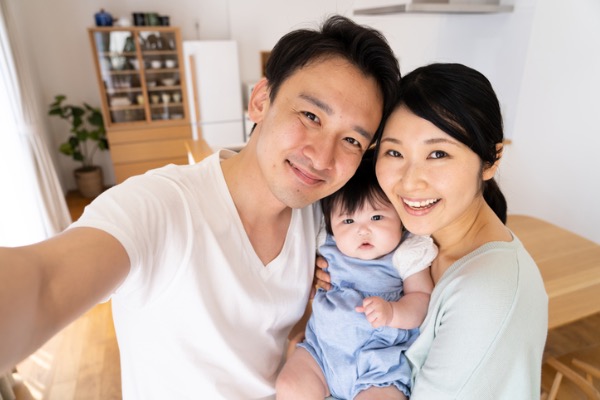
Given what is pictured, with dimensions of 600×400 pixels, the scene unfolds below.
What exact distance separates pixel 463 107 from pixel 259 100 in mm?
623

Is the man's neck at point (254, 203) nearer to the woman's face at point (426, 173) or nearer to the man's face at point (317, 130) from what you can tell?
the man's face at point (317, 130)

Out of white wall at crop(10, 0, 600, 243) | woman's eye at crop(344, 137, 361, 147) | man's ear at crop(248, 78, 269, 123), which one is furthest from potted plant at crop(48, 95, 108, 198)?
woman's eye at crop(344, 137, 361, 147)

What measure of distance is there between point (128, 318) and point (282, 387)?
19.5 inches

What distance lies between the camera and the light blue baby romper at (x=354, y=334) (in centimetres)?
103

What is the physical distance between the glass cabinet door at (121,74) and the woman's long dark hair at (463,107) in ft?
17.3

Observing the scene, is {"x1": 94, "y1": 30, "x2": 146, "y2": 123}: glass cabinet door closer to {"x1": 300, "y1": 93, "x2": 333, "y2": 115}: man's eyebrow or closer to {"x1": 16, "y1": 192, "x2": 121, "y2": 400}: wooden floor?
{"x1": 16, "y1": 192, "x2": 121, "y2": 400}: wooden floor

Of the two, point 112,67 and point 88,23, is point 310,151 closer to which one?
point 112,67

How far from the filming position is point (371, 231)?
1182 millimetres

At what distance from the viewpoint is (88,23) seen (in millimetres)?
5113

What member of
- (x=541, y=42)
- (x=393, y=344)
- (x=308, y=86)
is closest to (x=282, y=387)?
(x=393, y=344)

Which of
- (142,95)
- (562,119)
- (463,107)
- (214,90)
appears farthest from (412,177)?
(142,95)

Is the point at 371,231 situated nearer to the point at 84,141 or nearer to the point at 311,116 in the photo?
Result: the point at 311,116

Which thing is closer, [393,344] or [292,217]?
[393,344]

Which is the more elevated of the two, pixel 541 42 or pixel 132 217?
pixel 541 42
